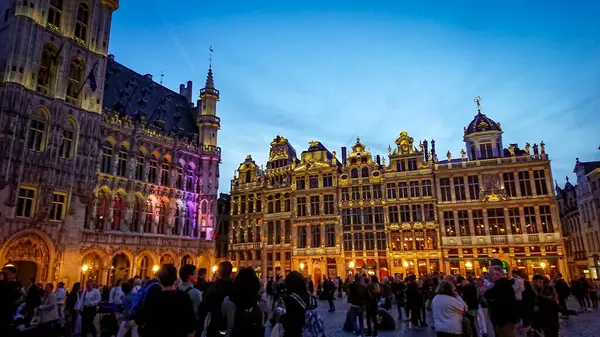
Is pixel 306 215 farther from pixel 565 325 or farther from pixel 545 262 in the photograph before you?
pixel 565 325

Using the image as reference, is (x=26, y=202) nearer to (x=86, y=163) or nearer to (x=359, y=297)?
(x=86, y=163)

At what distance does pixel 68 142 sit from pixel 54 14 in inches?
366

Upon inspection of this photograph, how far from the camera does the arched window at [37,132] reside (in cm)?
2462

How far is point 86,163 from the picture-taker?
27.2 m

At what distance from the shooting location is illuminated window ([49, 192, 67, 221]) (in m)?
25.2

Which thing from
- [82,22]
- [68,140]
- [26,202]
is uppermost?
[82,22]

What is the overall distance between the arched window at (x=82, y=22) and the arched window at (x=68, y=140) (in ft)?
21.7

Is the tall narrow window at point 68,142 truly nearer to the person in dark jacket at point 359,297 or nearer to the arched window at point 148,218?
the arched window at point 148,218

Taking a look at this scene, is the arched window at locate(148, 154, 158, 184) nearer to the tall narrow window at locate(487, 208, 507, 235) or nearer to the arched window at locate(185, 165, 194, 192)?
the arched window at locate(185, 165, 194, 192)

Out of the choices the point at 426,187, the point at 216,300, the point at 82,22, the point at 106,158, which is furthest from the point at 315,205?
the point at 216,300

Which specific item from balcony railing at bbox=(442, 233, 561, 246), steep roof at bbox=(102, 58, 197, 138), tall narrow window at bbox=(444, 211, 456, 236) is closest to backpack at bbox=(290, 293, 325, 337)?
steep roof at bbox=(102, 58, 197, 138)

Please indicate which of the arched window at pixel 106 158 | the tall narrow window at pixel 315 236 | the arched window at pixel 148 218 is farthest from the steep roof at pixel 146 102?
the tall narrow window at pixel 315 236

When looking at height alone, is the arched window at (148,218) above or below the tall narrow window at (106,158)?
below

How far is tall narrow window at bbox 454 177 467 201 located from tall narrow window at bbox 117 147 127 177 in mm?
28934
